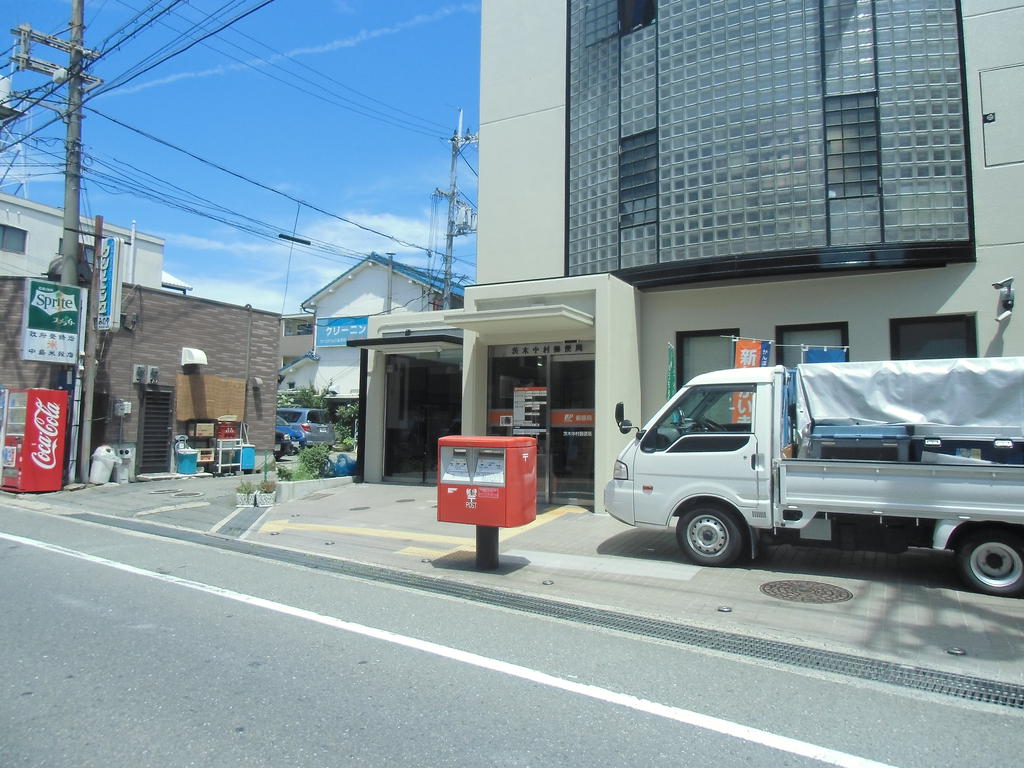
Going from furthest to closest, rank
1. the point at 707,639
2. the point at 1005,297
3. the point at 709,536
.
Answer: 1. the point at 1005,297
2. the point at 709,536
3. the point at 707,639

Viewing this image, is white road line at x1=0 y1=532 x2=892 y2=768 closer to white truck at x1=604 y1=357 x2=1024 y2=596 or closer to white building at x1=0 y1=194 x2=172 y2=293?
white truck at x1=604 y1=357 x2=1024 y2=596

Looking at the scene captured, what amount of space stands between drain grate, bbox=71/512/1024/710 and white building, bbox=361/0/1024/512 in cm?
487

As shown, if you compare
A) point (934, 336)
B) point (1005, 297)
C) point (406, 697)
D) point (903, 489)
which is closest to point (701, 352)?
point (934, 336)

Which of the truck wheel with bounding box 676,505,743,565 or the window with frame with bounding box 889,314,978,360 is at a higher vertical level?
the window with frame with bounding box 889,314,978,360

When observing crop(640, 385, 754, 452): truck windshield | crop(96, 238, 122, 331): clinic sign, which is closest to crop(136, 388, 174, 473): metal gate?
crop(96, 238, 122, 331): clinic sign

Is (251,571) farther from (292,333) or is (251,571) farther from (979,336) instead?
(292,333)

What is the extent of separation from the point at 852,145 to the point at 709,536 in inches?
280

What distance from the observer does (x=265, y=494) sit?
13547mm

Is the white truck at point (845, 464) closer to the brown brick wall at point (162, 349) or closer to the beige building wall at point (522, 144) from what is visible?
the beige building wall at point (522, 144)

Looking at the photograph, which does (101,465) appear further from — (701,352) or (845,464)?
(845,464)

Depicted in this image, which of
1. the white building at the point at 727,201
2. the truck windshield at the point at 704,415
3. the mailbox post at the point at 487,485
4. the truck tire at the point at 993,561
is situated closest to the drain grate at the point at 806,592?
the truck tire at the point at 993,561

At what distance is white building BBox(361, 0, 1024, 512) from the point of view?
10789mm

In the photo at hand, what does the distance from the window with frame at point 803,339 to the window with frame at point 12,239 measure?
115ft

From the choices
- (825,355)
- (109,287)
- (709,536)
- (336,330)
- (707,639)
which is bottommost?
(707,639)
